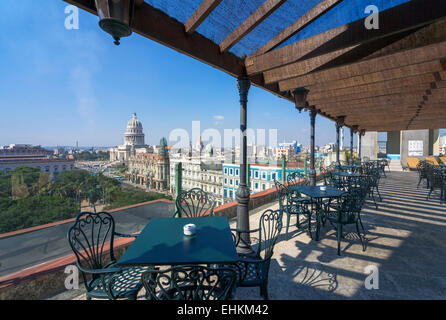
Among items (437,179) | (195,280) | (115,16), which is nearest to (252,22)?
(115,16)

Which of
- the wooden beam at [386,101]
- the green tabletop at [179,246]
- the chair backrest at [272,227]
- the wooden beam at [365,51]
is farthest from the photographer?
the wooden beam at [386,101]

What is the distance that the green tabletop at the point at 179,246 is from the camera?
142 cm

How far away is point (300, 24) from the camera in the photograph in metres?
2.38

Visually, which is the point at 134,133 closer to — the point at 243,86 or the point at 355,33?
the point at 243,86

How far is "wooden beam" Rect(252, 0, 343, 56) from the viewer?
2.11 metres

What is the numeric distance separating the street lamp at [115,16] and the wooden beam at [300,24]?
6.00 feet

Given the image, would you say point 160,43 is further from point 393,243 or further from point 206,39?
point 393,243

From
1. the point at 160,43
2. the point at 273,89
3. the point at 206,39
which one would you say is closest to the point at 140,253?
the point at 160,43

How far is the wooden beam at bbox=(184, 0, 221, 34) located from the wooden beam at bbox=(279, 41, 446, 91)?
2030 mm

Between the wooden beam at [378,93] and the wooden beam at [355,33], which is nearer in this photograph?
the wooden beam at [355,33]

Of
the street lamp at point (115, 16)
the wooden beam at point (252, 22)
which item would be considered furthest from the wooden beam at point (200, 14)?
the street lamp at point (115, 16)

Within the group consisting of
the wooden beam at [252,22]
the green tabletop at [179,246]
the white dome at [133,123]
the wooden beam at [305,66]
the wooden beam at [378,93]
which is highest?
the white dome at [133,123]

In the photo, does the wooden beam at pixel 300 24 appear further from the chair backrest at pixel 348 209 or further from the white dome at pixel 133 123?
the white dome at pixel 133 123

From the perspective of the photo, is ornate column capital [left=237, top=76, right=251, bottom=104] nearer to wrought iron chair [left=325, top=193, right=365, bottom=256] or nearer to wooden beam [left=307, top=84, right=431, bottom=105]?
wrought iron chair [left=325, top=193, right=365, bottom=256]
